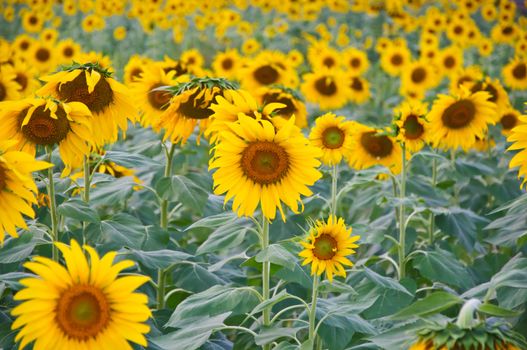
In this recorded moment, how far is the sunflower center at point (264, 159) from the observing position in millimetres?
2053

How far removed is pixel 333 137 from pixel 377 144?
677mm

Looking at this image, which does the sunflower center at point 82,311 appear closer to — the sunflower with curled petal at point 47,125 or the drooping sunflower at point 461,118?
the sunflower with curled petal at point 47,125

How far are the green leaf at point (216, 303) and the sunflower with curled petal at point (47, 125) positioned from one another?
0.52 meters

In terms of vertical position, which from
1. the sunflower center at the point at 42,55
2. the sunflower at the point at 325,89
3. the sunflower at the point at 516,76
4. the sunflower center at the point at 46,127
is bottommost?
the sunflower center at the point at 46,127

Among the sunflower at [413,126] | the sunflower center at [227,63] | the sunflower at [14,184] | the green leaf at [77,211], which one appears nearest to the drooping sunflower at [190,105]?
the green leaf at [77,211]

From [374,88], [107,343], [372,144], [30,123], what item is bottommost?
[107,343]

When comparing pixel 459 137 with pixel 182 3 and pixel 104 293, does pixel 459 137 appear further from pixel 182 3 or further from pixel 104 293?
pixel 182 3

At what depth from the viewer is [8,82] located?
3889 mm

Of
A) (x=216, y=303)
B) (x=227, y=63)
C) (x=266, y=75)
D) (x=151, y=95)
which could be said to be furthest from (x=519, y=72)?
(x=216, y=303)

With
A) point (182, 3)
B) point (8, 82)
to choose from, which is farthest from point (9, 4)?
point (8, 82)

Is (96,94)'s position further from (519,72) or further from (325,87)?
(519,72)

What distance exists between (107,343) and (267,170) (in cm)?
70

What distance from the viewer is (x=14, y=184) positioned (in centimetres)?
173

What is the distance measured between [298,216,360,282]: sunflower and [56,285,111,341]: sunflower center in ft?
1.97
